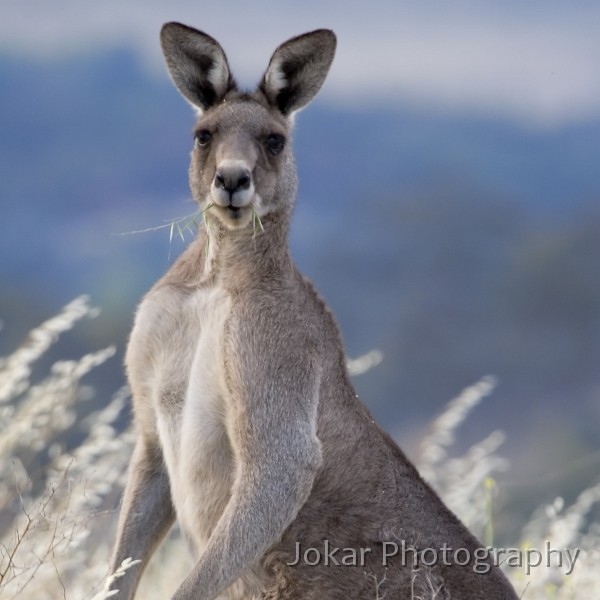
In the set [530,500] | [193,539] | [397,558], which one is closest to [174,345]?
[193,539]

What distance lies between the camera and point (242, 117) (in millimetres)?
6066

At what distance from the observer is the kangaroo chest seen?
18.8ft

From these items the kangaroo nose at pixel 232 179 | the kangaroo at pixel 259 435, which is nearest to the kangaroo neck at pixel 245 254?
the kangaroo at pixel 259 435

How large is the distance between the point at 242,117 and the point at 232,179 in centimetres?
47

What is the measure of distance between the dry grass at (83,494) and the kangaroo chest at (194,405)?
0.41m

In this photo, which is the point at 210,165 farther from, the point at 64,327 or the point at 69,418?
the point at 69,418

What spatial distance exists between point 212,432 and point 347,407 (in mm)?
609

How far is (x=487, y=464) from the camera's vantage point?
8.29 m

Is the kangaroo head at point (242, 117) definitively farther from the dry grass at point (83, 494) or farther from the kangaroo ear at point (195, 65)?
the dry grass at point (83, 494)

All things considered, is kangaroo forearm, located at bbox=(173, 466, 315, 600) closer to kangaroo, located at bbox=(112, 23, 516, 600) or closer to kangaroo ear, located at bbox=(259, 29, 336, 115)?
kangaroo, located at bbox=(112, 23, 516, 600)

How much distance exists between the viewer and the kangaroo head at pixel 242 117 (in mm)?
5844

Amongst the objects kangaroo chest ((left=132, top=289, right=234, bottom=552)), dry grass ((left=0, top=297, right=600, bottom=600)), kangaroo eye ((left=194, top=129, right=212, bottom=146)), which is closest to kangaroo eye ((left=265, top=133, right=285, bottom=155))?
kangaroo eye ((left=194, top=129, right=212, bottom=146))

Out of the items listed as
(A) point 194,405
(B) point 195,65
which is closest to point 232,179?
(B) point 195,65

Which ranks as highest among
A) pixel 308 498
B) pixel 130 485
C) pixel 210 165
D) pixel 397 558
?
pixel 210 165
